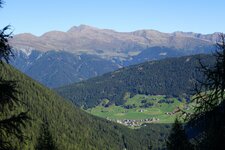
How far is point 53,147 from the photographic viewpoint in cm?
3934

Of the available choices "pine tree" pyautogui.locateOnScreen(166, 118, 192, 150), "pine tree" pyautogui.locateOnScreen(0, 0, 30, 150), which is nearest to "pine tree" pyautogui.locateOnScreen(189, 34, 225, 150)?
"pine tree" pyautogui.locateOnScreen(0, 0, 30, 150)

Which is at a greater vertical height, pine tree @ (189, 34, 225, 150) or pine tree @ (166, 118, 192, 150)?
pine tree @ (189, 34, 225, 150)

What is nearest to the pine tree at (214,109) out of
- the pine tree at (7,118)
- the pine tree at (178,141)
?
the pine tree at (7,118)

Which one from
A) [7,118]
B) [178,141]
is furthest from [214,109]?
[178,141]

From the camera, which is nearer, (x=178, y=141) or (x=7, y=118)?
(x=7, y=118)

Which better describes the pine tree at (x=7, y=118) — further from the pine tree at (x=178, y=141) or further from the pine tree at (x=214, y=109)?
the pine tree at (x=178, y=141)

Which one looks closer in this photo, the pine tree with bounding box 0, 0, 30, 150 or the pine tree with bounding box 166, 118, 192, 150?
the pine tree with bounding box 0, 0, 30, 150

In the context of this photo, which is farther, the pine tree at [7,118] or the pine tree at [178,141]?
the pine tree at [178,141]

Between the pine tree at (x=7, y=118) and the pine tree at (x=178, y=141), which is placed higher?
the pine tree at (x=7, y=118)

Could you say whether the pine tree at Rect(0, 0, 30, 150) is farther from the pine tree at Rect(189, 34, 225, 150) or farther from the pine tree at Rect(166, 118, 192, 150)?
the pine tree at Rect(166, 118, 192, 150)

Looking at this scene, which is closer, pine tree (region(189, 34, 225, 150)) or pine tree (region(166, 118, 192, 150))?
pine tree (region(189, 34, 225, 150))

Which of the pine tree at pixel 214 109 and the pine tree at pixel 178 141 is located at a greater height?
the pine tree at pixel 214 109

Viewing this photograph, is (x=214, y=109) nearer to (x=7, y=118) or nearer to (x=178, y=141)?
(x=7, y=118)

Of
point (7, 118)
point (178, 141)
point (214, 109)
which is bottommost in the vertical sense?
point (178, 141)
